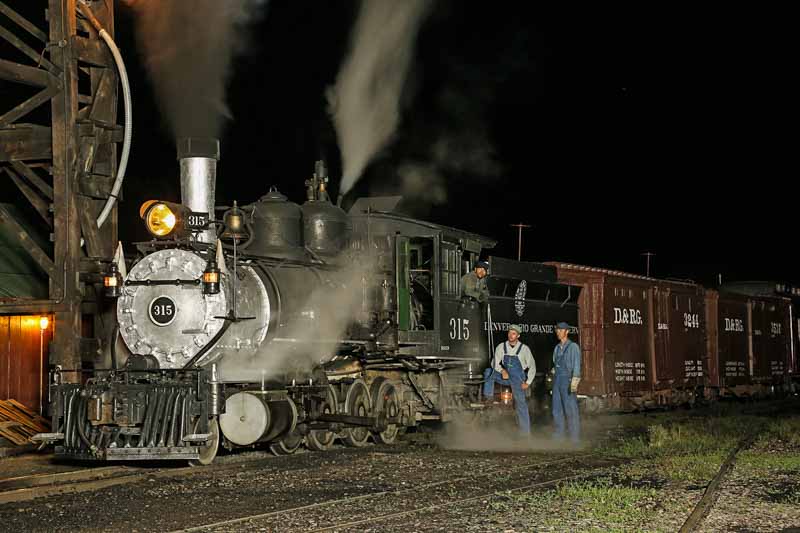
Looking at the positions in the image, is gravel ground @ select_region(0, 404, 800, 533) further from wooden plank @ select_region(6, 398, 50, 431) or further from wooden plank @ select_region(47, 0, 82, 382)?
wooden plank @ select_region(6, 398, 50, 431)

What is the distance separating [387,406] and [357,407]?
0.85m

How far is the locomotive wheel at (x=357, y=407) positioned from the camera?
13539mm

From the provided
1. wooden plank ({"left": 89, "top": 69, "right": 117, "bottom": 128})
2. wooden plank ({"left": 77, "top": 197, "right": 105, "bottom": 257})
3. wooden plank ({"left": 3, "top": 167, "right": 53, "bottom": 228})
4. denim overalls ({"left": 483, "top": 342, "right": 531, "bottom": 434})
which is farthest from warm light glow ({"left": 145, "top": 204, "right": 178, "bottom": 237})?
denim overalls ({"left": 483, "top": 342, "right": 531, "bottom": 434})

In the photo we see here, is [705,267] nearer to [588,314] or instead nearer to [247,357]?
[588,314]

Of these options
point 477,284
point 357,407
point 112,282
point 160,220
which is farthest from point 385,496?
point 477,284

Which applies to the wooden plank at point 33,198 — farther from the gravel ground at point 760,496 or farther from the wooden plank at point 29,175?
the gravel ground at point 760,496

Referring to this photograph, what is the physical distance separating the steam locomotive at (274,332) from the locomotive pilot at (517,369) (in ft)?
2.13

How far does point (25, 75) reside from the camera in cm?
1418

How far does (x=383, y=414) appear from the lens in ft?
46.7

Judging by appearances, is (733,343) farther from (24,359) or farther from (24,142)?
(24,142)

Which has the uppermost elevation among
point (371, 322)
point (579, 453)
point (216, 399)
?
point (371, 322)

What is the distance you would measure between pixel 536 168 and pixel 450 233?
119ft

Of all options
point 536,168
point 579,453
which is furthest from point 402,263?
point 536,168

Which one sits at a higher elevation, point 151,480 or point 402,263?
point 402,263
